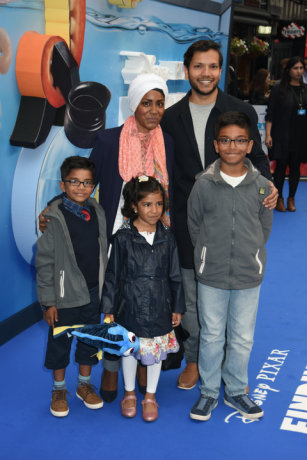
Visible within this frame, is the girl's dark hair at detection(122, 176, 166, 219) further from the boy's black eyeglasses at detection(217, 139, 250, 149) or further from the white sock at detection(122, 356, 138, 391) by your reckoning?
the white sock at detection(122, 356, 138, 391)

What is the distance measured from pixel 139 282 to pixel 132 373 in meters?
0.52

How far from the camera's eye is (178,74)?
535 cm

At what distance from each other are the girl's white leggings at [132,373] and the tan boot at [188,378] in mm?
304

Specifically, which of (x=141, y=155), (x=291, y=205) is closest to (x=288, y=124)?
(x=291, y=205)

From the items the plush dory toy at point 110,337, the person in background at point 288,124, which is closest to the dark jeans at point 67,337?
the plush dory toy at point 110,337

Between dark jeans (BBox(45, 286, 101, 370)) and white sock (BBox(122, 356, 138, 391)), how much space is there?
20cm

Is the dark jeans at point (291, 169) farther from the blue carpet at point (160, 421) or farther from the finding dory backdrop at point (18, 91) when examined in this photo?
the blue carpet at point (160, 421)

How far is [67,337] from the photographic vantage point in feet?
8.50

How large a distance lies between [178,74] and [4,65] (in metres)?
2.68

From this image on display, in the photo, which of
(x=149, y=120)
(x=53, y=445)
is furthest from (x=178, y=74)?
(x=53, y=445)

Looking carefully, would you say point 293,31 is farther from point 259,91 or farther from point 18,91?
point 18,91

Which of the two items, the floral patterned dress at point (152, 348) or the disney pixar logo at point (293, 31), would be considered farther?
the disney pixar logo at point (293, 31)

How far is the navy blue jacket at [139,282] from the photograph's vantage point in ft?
7.94

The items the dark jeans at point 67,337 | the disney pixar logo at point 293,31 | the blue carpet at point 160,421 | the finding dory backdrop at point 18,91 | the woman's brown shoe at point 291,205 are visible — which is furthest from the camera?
the disney pixar logo at point 293,31
